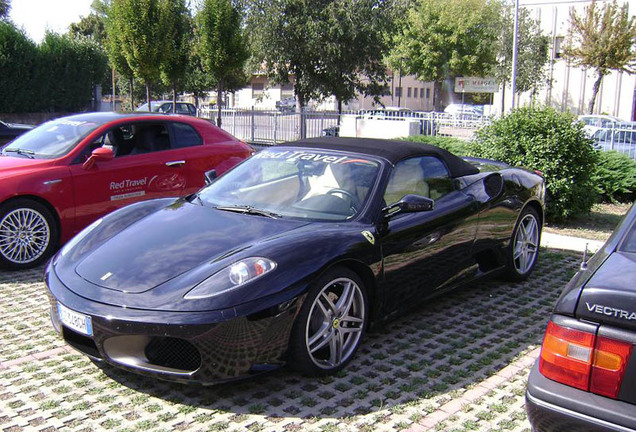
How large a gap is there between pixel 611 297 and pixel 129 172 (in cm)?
580

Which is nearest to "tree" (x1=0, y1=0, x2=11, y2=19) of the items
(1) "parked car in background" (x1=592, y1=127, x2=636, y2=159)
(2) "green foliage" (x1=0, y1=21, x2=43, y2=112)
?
(2) "green foliage" (x1=0, y1=21, x2=43, y2=112)

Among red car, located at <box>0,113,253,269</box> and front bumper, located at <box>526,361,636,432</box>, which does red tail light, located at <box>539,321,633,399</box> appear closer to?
front bumper, located at <box>526,361,636,432</box>

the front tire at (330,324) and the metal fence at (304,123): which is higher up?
the metal fence at (304,123)

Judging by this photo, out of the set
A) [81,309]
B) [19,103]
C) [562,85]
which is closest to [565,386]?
[81,309]

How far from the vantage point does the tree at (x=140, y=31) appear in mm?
19156

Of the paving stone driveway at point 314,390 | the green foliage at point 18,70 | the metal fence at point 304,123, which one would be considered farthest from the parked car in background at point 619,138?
the green foliage at point 18,70

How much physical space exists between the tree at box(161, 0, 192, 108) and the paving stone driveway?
16418 millimetres

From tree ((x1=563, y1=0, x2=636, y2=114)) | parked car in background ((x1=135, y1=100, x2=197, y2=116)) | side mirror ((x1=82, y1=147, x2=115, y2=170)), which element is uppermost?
tree ((x1=563, y1=0, x2=636, y2=114))

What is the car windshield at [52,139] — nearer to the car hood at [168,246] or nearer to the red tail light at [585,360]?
the car hood at [168,246]

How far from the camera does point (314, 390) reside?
12.3 feet

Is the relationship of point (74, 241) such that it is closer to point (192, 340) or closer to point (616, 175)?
point (192, 340)

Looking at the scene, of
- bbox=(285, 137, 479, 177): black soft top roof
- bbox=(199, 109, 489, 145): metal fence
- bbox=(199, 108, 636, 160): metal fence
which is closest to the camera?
bbox=(285, 137, 479, 177): black soft top roof

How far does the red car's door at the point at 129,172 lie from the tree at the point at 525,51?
108 feet

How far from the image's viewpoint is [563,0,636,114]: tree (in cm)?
3019
